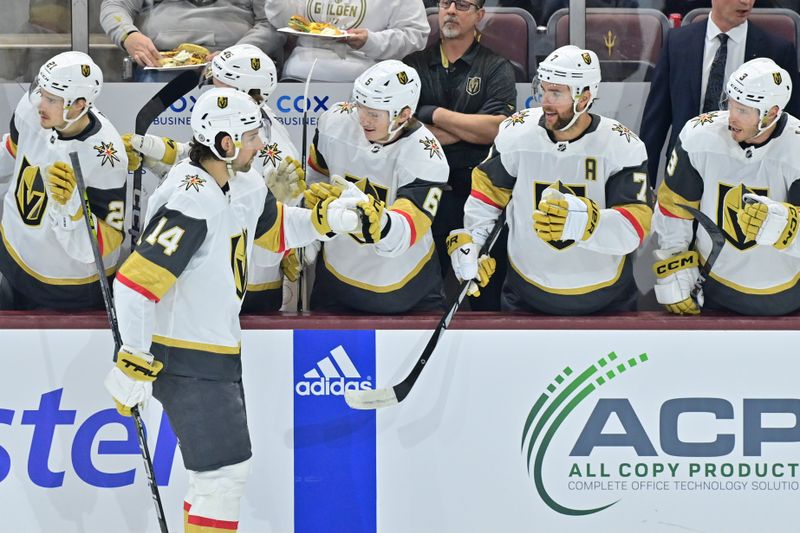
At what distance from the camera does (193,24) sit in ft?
16.6

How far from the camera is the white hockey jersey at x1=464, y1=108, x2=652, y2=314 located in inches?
164

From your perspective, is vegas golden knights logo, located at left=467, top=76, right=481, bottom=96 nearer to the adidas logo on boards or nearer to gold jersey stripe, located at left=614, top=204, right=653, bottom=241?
gold jersey stripe, located at left=614, top=204, right=653, bottom=241

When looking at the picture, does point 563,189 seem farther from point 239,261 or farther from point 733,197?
point 239,261

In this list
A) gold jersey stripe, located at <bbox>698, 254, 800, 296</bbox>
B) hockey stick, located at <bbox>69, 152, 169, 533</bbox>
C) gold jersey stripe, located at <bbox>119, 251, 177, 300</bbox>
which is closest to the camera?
gold jersey stripe, located at <bbox>119, 251, 177, 300</bbox>

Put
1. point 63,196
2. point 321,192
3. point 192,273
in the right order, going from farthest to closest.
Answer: point 63,196 < point 321,192 < point 192,273

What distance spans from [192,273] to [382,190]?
0.93 m

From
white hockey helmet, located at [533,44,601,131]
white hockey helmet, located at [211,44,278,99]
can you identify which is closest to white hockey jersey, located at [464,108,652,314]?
white hockey helmet, located at [533,44,601,131]

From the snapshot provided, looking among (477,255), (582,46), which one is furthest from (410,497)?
(582,46)

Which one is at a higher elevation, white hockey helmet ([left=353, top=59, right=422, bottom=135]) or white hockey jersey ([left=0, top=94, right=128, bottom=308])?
white hockey helmet ([left=353, top=59, right=422, bottom=135])

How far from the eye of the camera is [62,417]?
4004 mm

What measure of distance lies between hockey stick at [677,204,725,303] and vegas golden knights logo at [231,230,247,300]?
58.7 inches

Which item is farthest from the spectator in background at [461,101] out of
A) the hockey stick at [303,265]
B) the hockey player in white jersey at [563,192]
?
the hockey stick at [303,265]

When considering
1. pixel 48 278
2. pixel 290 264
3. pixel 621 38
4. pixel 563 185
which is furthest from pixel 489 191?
pixel 48 278

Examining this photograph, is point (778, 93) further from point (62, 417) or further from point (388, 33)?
point (62, 417)
